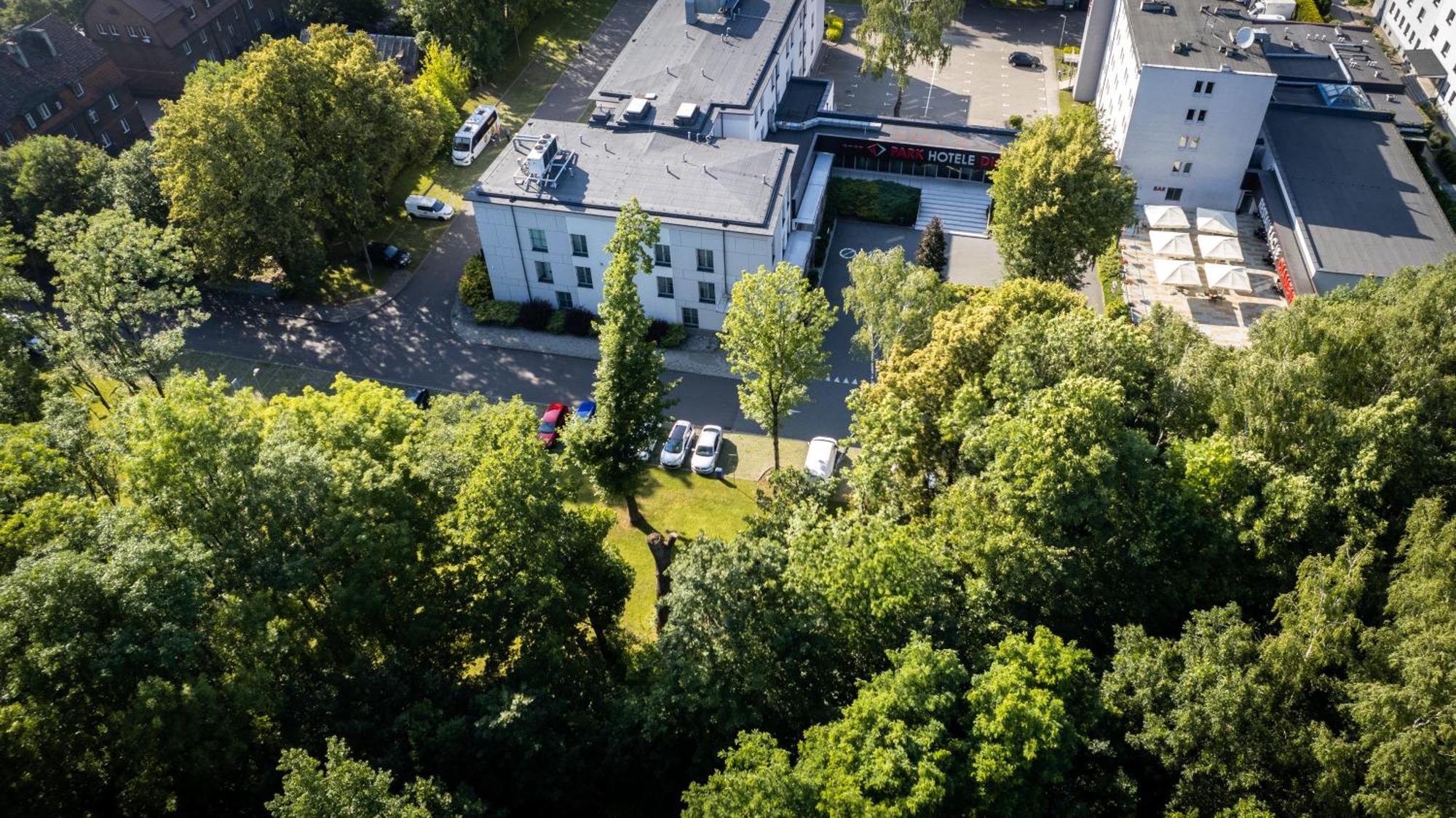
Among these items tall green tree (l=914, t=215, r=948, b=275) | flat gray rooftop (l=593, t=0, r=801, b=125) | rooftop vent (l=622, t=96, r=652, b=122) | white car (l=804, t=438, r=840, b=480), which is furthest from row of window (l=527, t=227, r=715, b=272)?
tall green tree (l=914, t=215, r=948, b=275)

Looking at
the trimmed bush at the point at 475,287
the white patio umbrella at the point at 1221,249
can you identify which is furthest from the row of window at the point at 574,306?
the white patio umbrella at the point at 1221,249

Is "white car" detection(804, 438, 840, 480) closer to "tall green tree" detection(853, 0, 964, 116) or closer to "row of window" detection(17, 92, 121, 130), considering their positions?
"tall green tree" detection(853, 0, 964, 116)

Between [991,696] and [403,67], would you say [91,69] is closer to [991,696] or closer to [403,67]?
[403,67]

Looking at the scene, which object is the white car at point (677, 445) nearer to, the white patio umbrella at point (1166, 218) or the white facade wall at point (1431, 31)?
the white patio umbrella at point (1166, 218)

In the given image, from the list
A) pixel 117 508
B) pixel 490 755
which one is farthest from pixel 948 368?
pixel 117 508

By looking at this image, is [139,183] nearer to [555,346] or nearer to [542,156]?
[542,156]

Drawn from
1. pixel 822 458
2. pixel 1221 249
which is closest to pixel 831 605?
pixel 822 458

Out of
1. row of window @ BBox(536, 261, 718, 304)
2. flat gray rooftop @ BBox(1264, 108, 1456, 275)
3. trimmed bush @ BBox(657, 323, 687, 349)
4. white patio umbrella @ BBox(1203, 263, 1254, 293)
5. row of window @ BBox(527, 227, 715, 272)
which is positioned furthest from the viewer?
trimmed bush @ BBox(657, 323, 687, 349)
